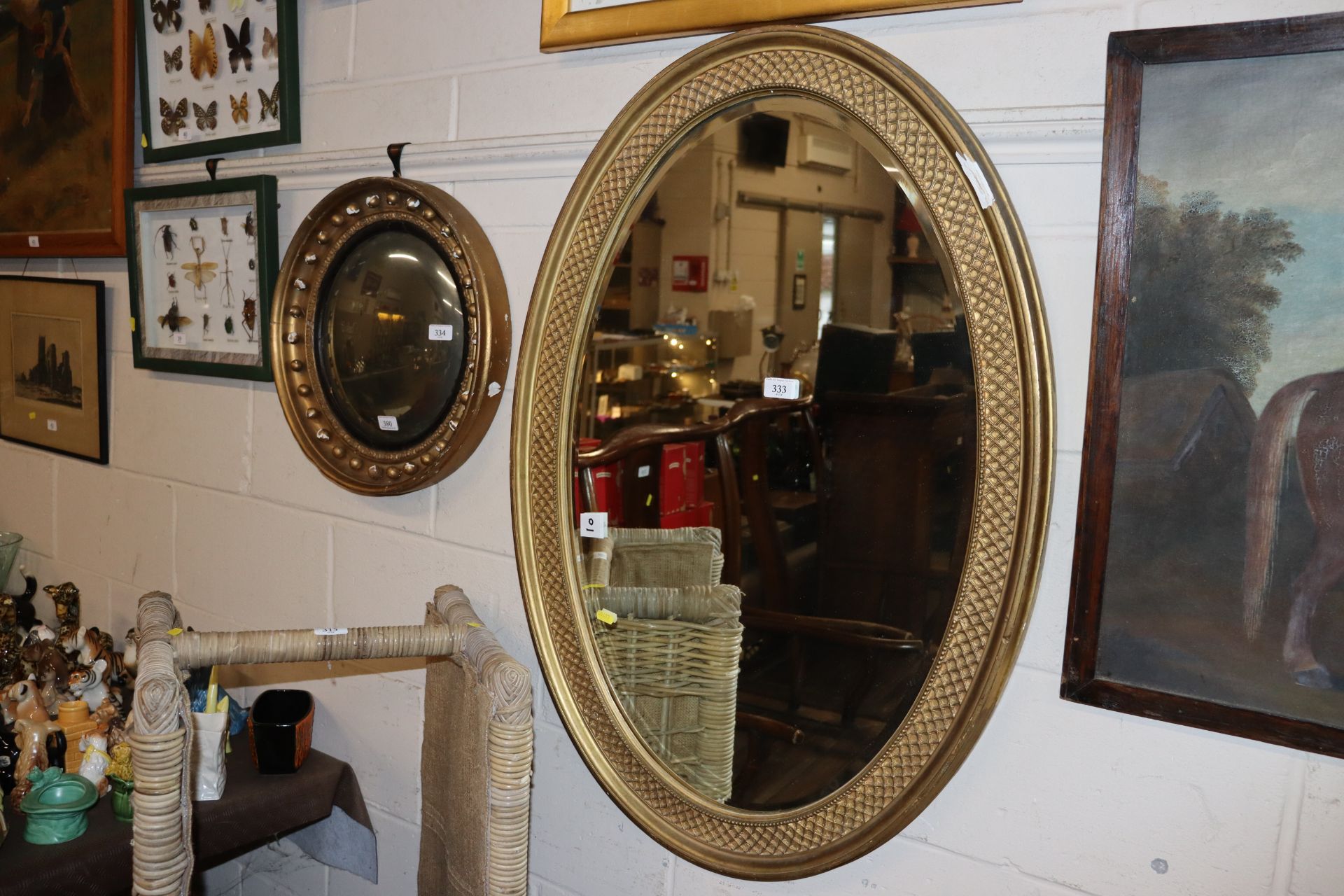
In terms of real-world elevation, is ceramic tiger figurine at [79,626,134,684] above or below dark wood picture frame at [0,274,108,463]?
below

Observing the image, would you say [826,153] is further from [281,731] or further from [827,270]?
[281,731]

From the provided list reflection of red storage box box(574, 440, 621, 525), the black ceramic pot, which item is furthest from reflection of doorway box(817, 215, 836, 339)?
the black ceramic pot

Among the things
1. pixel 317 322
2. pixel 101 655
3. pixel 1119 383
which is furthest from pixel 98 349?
pixel 1119 383

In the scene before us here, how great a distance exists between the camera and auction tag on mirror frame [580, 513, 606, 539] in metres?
1.36

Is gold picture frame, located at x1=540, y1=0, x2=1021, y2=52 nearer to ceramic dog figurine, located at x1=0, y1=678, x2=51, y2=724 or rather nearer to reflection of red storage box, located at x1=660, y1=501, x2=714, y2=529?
reflection of red storage box, located at x1=660, y1=501, x2=714, y2=529

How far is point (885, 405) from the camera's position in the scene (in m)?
1.11

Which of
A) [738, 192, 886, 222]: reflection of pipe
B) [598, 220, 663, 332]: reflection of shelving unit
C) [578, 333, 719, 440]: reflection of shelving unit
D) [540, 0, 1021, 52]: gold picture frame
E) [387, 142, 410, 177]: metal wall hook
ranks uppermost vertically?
[540, 0, 1021, 52]: gold picture frame

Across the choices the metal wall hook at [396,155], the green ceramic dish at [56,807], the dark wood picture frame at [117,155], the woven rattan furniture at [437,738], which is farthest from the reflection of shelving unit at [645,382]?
the dark wood picture frame at [117,155]

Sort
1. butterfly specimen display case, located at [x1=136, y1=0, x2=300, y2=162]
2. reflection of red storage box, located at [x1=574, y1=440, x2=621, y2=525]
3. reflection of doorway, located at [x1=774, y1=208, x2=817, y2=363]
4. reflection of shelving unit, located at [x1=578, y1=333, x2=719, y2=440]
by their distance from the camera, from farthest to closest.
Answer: butterfly specimen display case, located at [x1=136, y1=0, x2=300, y2=162] < reflection of red storage box, located at [x1=574, y1=440, x2=621, y2=525] < reflection of shelving unit, located at [x1=578, y1=333, x2=719, y2=440] < reflection of doorway, located at [x1=774, y1=208, x2=817, y2=363]

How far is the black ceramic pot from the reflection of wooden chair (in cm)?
85

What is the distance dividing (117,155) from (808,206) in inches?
60.0

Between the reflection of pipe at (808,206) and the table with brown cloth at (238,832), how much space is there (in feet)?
3.84

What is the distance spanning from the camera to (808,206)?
3.69 ft

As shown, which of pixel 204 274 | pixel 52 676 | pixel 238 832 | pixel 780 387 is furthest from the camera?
pixel 204 274
